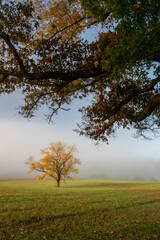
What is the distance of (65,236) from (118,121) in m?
8.47

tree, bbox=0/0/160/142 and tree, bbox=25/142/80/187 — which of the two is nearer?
tree, bbox=0/0/160/142

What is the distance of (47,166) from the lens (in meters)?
47.4

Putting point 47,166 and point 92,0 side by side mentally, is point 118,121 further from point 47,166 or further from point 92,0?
point 47,166

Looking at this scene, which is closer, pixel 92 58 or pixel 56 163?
pixel 92 58

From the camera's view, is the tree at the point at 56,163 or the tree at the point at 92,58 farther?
the tree at the point at 56,163

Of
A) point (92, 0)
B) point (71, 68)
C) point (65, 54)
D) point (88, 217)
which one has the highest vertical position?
point (92, 0)

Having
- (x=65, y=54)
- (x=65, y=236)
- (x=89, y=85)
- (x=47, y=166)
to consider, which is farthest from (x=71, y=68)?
(x=47, y=166)

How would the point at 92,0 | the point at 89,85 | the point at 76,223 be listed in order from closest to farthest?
the point at 92,0, the point at 76,223, the point at 89,85

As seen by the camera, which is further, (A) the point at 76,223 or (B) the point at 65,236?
(A) the point at 76,223

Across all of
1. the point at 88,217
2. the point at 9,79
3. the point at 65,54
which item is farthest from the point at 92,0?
the point at 88,217

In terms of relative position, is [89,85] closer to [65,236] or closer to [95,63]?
[95,63]

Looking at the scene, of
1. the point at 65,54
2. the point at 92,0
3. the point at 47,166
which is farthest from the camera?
the point at 47,166

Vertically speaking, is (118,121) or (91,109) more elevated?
(91,109)

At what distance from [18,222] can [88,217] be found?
433cm
